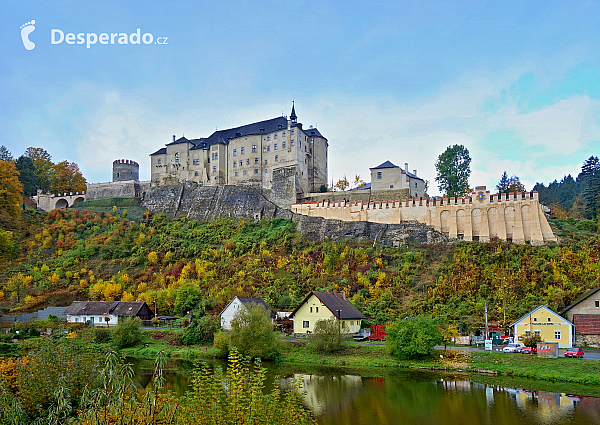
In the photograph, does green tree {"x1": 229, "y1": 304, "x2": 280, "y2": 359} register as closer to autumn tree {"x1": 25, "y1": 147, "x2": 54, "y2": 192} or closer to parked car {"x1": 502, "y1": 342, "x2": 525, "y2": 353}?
parked car {"x1": 502, "y1": 342, "x2": 525, "y2": 353}

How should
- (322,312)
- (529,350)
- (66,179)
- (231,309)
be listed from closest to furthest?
1. (529,350)
2. (322,312)
3. (231,309)
4. (66,179)

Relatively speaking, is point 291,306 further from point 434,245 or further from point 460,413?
point 460,413

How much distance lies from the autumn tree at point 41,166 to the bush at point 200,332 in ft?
192

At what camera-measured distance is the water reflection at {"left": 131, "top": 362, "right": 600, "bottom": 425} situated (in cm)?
2139

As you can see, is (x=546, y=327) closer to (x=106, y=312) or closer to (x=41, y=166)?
(x=106, y=312)

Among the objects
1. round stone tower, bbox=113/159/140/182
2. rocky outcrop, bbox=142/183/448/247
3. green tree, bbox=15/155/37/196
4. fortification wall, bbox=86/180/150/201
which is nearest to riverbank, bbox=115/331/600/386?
rocky outcrop, bbox=142/183/448/247

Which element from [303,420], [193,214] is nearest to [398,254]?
[193,214]

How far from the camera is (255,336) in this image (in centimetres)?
3428

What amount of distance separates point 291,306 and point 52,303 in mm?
26139

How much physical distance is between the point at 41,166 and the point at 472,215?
244ft

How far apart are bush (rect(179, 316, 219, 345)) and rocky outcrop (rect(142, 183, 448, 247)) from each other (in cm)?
1980

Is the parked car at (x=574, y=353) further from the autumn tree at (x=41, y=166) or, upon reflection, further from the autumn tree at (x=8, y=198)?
the autumn tree at (x=41, y=166)

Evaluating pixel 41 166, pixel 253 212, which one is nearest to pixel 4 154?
pixel 41 166

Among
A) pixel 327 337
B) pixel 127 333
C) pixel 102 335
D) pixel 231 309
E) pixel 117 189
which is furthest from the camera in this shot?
pixel 117 189
